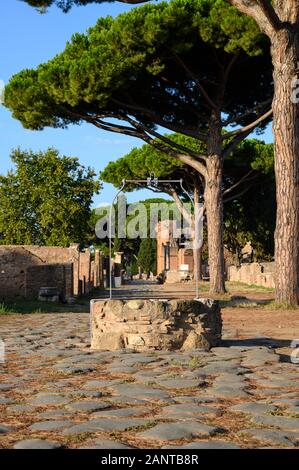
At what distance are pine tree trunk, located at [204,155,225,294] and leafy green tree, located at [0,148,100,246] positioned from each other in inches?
743

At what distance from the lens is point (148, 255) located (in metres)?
63.6

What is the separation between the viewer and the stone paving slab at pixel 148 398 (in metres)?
3.15

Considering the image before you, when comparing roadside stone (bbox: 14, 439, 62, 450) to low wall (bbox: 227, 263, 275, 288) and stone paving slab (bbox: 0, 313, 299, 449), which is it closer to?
stone paving slab (bbox: 0, 313, 299, 449)

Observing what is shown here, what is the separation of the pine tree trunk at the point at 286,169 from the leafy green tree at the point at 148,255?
50707 mm

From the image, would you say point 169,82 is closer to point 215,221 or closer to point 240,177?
point 215,221

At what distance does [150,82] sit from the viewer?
714 inches

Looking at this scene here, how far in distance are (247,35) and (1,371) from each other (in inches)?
489

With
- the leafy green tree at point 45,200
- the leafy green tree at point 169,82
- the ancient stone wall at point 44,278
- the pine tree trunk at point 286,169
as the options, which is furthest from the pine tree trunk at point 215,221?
the leafy green tree at point 45,200

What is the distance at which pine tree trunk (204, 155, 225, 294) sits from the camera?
688 inches

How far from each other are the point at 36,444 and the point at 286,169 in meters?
10.1

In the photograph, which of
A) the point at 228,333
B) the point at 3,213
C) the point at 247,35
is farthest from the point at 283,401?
the point at 3,213

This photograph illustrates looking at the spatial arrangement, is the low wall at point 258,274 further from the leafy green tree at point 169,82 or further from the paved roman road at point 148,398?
the paved roman road at point 148,398

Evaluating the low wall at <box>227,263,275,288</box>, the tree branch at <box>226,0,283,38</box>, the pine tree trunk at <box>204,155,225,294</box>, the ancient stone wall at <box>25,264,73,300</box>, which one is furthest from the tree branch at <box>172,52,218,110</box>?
the low wall at <box>227,263,275,288</box>

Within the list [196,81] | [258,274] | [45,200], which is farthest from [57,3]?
[45,200]
